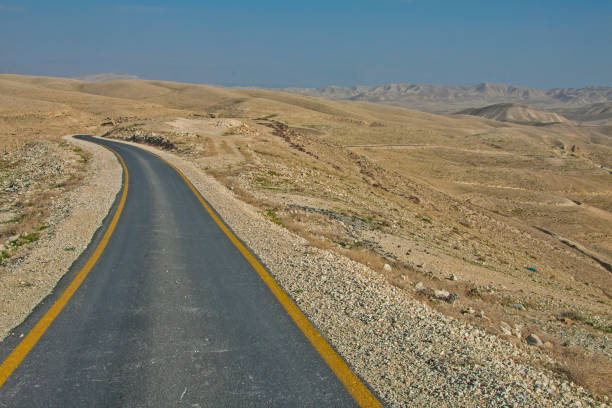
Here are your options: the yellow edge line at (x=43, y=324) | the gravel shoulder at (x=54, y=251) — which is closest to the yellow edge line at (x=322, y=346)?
the yellow edge line at (x=43, y=324)

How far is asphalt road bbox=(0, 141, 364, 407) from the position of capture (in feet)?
14.9

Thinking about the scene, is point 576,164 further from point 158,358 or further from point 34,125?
point 34,125

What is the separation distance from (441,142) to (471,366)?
266 feet

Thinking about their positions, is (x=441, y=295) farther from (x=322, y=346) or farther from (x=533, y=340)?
(x=322, y=346)

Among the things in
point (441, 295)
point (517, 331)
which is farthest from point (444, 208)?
point (517, 331)

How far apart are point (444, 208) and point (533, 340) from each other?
1111 inches

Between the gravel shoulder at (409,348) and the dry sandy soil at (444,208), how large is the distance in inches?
34.0

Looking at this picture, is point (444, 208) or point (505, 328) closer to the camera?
point (505, 328)

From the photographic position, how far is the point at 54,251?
9.75 meters

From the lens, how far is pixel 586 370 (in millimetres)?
5934

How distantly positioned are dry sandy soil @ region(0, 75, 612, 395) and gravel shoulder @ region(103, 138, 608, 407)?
86 centimetres

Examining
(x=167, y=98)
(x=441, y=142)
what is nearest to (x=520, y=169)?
(x=441, y=142)

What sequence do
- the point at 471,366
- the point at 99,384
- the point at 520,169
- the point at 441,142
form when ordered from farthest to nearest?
the point at 441,142
the point at 520,169
the point at 471,366
the point at 99,384

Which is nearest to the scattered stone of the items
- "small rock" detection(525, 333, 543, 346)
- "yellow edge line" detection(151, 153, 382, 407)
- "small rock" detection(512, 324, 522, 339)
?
"small rock" detection(512, 324, 522, 339)
